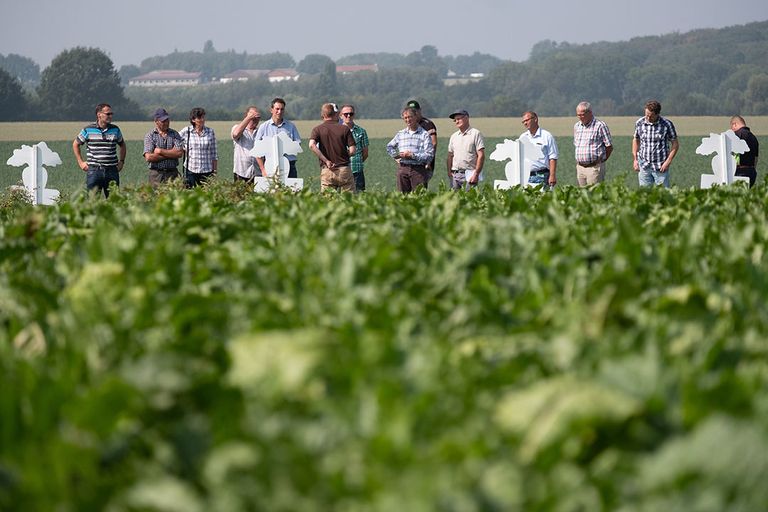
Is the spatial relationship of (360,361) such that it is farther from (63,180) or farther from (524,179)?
(63,180)

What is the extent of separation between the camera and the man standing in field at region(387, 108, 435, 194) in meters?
16.5

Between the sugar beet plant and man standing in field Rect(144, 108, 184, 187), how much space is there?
37.8 feet

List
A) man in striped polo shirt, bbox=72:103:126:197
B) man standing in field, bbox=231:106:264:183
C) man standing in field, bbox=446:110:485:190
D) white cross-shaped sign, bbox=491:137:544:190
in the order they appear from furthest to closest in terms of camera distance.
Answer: white cross-shaped sign, bbox=491:137:544:190 < man standing in field, bbox=231:106:264:183 < man standing in field, bbox=446:110:485:190 < man in striped polo shirt, bbox=72:103:126:197

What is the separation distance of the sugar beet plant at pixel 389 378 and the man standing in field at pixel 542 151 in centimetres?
1267

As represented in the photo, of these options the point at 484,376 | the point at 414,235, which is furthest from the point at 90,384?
the point at 414,235

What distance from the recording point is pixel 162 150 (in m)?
16.1

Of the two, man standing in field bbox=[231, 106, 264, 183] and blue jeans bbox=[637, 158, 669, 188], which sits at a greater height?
man standing in field bbox=[231, 106, 264, 183]

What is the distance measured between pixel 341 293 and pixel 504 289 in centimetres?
57

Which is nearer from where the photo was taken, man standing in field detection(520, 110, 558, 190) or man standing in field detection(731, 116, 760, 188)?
man standing in field detection(520, 110, 558, 190)

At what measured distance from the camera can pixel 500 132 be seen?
6250 cm

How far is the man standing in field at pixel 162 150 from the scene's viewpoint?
634 inches

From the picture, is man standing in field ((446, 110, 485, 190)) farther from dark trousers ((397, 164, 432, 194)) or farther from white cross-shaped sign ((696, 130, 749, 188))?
white cross-shaped sign ((696, 130, 749, 188))

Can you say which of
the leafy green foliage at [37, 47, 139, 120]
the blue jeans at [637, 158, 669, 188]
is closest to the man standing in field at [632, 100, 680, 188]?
the blue jeans at [637, 158, 669, 188]

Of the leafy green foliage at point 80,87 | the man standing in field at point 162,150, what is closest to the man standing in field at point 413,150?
the man standing in field at point 162,150
